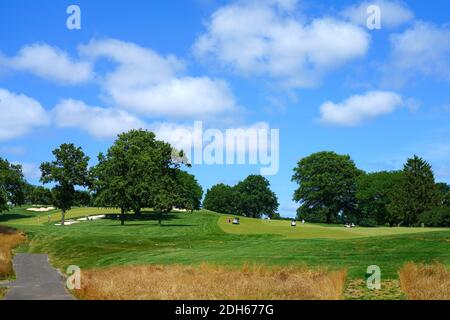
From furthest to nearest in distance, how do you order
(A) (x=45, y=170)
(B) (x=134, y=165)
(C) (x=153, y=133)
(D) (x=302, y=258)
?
(C) (x=153, y=133)
(A) (x=45, y=170)
(B) (x=134, y=165)
(D) (x=302, y=258)

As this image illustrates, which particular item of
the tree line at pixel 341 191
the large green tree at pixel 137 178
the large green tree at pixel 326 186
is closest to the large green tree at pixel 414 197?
the tree line at pixel 341 191

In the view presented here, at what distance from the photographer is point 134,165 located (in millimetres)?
92625

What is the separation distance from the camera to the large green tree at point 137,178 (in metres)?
86.6

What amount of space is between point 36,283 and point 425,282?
17.9 meters

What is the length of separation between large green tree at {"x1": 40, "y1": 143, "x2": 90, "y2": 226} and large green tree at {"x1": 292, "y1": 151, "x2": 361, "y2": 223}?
6093 centimetres

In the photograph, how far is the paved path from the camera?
71.7 ft

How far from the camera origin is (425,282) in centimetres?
2217

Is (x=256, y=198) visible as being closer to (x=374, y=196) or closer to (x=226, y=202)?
(x=226, y=202)

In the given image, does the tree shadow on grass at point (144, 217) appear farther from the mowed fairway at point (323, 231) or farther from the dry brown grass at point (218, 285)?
the dry brown grass at point (218, 285)

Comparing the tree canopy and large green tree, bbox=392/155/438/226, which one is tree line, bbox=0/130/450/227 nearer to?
large green tree, bbox=392/155/438/226

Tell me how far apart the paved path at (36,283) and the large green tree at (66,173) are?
186 feet
